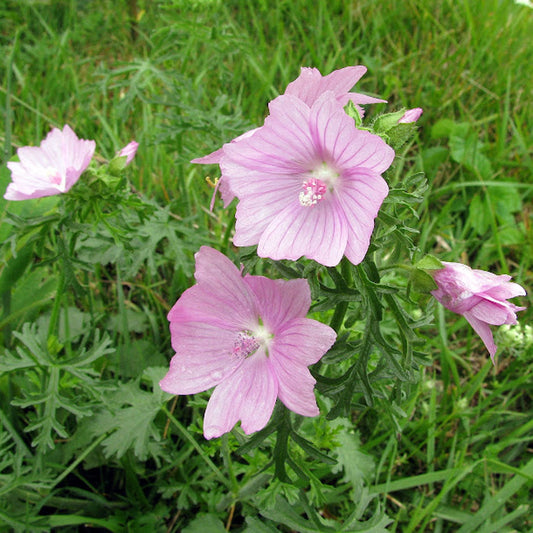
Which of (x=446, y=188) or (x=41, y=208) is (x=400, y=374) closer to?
(x=41, y=208)

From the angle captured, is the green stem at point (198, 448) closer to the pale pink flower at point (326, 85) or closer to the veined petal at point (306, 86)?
the pale pink flower at point (326, 85)

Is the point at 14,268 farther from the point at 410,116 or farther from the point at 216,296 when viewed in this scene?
the point at 410,116

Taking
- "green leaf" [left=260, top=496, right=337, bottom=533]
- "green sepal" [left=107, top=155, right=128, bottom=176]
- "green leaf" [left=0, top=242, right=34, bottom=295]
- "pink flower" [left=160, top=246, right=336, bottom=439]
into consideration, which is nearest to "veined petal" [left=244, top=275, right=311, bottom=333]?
"pink flower" [left=160, top=246, right=336, bottom=439]

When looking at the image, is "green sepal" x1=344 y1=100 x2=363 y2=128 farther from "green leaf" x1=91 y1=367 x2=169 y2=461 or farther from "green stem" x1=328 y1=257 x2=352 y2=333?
"green leaf" x1=91 y1=367 x2=169 y2=461

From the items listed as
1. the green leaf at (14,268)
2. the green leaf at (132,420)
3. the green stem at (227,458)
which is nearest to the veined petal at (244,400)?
the green stem at (227,458)

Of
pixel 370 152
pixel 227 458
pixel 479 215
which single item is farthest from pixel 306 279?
pixel 479 215

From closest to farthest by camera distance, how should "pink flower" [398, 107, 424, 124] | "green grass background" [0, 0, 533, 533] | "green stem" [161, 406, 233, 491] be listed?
"pink flower" [398, 107, 424, 124] < "green stem" [161, 406, 233, 491] < "green grass background" [0, 0, 533, 533]

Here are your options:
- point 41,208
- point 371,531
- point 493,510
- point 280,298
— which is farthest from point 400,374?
point 41,208
